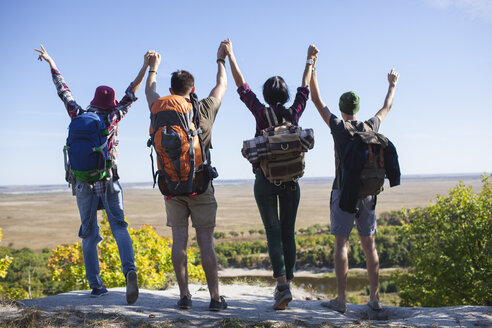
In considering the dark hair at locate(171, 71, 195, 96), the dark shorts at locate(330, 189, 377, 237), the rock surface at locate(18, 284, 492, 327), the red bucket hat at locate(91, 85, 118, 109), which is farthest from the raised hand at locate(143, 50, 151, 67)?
the rock surface at locate(18, 284, 492, 327)

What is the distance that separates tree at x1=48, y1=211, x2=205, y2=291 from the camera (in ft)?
33.2

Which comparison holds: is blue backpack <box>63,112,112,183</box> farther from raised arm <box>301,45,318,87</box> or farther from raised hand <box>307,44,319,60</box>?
raised hand <box>307,44,319,60</box>

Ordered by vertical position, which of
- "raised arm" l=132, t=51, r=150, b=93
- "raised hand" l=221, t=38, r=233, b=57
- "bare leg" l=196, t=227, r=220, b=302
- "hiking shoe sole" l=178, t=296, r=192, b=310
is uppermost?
"raised hand" l=221, t=38, r=233, b=57

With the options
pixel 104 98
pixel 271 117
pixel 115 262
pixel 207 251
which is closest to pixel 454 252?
pixel 115 262

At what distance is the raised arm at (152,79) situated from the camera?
4.04 m

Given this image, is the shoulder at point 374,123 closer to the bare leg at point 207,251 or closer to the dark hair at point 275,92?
the dark hair at point 275,92

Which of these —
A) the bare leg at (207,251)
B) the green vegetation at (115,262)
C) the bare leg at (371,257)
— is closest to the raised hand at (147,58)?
the bare leg at (207,251)

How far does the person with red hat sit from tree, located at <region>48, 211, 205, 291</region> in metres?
5.88

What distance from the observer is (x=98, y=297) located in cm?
464

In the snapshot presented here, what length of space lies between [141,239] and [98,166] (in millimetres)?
7869

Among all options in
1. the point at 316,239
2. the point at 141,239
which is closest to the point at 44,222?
the point at 316,239

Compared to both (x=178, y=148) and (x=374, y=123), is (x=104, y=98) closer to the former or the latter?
(x=178, y=148)

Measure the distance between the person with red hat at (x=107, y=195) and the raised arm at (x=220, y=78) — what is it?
91 cm

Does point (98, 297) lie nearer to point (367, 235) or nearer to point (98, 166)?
point (98, 166)
